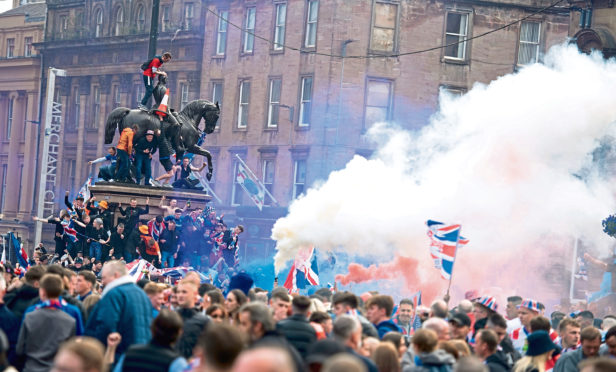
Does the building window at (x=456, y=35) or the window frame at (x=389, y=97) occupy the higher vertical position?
the building window at (x=456, y=35)

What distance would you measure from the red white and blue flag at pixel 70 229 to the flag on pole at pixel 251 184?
61.6 feet

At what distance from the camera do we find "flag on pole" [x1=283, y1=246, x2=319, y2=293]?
21.7 meters

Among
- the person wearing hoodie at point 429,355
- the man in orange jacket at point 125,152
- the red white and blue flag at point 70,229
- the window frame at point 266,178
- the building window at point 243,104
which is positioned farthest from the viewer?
the building window at point 243,104

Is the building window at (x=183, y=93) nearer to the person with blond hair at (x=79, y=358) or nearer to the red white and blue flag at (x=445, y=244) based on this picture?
the red white and blue flag at (x=445, y=244)

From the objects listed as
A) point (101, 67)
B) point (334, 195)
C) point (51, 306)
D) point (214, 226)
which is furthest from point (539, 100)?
point (101, 67)

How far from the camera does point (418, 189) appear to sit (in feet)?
97.7

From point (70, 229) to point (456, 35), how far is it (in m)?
23.7

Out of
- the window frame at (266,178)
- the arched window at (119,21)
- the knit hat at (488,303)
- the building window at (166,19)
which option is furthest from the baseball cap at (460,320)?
the arched window at (119,21)

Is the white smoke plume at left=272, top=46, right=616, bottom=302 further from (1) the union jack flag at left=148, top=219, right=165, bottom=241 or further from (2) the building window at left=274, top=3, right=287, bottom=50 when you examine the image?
(2) the building window at left=274, top=3, right=287, bottom=50

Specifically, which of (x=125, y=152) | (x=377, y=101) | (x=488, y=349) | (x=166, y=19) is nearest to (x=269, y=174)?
(x=377, y=101)

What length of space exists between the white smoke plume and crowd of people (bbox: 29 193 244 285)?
8.13ft

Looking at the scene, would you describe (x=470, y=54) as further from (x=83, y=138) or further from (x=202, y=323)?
(x=202, y=323)

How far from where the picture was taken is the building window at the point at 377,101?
43.9 metres

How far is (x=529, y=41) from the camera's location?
4534 centimetres
